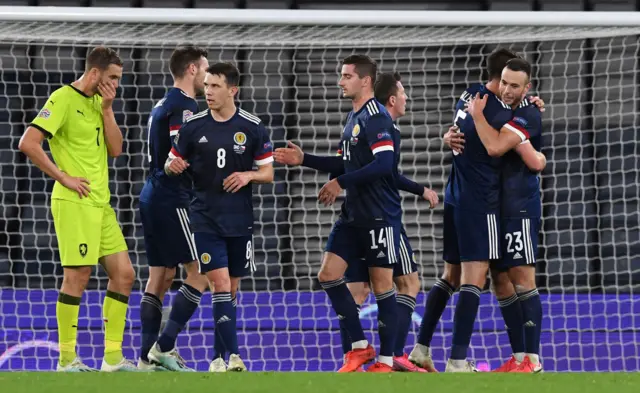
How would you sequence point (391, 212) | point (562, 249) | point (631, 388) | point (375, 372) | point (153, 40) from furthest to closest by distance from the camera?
1. point (562, 249)
2. point (153, 40)
3. point (391, 212)
4. point (375, 372)
5. point (631, 388)

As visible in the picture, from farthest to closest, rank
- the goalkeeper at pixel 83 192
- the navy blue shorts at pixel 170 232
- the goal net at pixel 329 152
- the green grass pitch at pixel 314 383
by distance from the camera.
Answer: the goal net at pixel 329 152
the navy blue shorts at pixel 170 232
the goalkeeper at pixel 83 192
the green grass pitch at pixel 314 383

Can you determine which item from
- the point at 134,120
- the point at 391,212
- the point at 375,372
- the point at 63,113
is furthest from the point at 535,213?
the point at 134,120

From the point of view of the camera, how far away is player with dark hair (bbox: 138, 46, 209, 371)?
6672mm

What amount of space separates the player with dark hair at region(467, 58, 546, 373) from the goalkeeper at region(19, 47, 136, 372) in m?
2.01

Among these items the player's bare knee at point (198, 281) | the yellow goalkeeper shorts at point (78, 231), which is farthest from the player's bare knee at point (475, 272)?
the yellow goalkeeper shorts at point (78, 231)

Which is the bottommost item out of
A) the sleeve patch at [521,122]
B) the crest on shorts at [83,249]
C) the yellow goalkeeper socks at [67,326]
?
the yellow goalkeeper socks at [67,326]

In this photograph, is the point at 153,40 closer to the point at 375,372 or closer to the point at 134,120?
the point at 134,120

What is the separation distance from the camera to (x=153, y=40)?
7781mm

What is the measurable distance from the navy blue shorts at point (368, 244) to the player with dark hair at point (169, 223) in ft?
2.75

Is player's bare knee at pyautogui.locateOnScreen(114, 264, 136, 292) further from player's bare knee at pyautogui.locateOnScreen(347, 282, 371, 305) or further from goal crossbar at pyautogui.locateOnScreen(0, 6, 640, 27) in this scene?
goal crossbar at pyautogui.locateOnScreen(0, 6, 640, 27)

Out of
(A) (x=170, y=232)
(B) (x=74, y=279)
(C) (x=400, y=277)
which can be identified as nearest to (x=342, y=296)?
(C) (x=400, y=277)

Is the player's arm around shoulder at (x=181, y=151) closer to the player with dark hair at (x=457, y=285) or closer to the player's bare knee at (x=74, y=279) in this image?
the player's bare knee at (x=74, y=279)

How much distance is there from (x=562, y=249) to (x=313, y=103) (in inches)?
91.5

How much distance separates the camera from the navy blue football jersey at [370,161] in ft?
20.7
